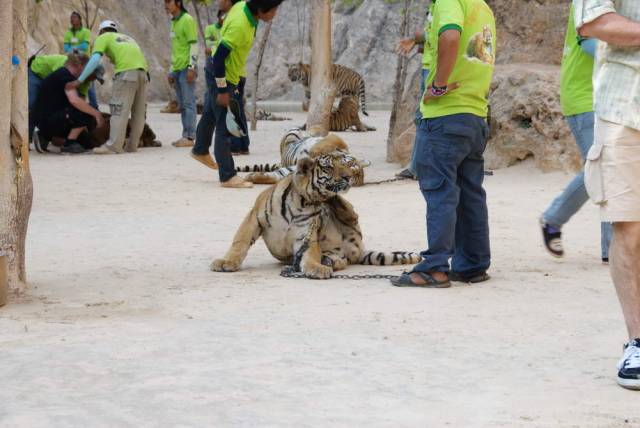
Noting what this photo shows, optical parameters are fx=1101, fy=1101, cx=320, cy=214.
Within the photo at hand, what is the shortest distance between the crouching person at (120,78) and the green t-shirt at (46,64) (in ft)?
2.17

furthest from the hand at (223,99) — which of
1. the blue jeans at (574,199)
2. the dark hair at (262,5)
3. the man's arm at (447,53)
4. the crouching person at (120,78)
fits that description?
the man's arm at (447,53)

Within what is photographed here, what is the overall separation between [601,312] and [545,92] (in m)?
6.00

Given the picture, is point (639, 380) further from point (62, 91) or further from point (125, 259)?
point (62, 91)

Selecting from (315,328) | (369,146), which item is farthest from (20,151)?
(369,146)

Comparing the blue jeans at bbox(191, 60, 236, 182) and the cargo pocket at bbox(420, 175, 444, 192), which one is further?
the blue jeans at bbox(191, 60, 236, 182)

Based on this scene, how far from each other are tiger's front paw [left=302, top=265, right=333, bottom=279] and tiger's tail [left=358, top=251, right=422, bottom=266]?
2.13 ft

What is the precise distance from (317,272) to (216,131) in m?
4.59

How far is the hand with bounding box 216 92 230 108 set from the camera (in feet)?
34.6

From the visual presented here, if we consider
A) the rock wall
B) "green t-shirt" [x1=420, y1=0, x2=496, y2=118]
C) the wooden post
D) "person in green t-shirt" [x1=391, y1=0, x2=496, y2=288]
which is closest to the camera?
the wooden post

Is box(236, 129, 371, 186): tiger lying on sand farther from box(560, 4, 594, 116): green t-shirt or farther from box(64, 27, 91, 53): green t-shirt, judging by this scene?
box(64, 27, 91, 53): green t-shirt

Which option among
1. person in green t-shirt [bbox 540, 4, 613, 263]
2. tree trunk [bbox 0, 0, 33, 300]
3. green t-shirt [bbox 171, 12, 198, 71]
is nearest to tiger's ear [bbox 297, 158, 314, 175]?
person in green t-shirt [bbox 540, 4, 613, 263]

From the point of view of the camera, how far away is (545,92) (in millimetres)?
11211

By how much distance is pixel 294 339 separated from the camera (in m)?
4.92

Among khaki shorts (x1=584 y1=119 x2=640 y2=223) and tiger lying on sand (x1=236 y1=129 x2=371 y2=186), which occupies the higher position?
khaki shorts (x1=584 y1=119 x2=640 y2=223)
